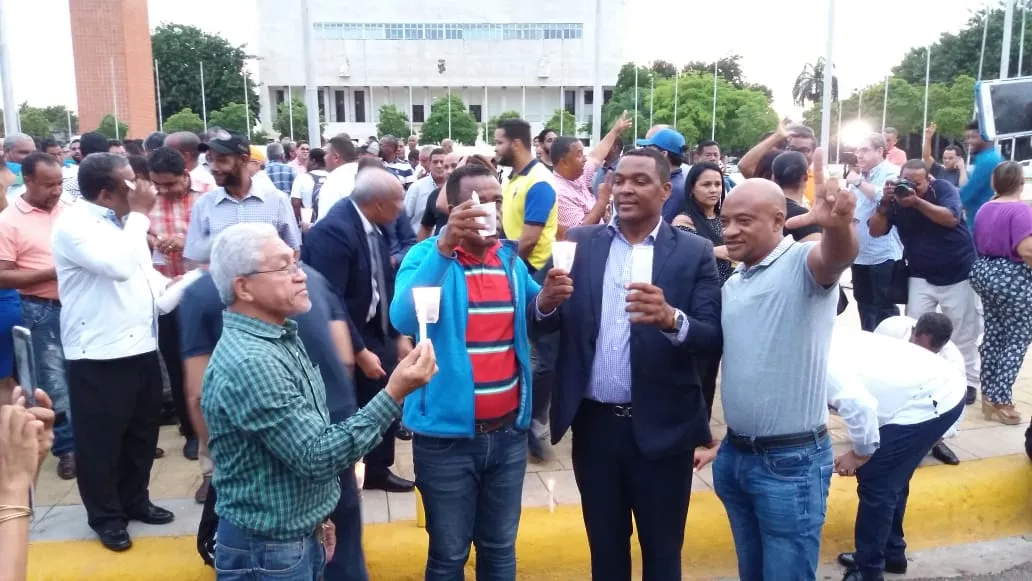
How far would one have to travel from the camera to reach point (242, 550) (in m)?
Answer: 2.43

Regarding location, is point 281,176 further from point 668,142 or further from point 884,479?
point 884,479

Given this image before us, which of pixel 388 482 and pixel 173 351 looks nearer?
pixel 388 482

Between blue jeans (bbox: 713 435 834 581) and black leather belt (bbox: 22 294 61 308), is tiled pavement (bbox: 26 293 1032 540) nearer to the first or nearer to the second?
black leather belt (bbox: 22 294 61 308)

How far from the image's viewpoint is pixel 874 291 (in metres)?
6.46

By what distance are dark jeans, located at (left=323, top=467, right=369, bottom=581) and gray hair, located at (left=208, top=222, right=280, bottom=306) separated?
1.05 meters

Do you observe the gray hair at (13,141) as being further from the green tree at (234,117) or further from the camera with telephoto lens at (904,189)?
the green tree at (234,117)

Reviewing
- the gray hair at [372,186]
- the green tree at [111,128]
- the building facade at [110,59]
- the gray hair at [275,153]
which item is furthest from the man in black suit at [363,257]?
the building facade at [110,59]

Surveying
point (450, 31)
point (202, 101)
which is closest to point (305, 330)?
point (202, 101)

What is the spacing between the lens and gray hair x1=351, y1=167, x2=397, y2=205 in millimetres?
4051

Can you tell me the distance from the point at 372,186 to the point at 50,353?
7.96 ft

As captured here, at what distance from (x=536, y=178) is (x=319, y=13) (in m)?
75.9

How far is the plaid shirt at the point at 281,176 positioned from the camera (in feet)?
30.7

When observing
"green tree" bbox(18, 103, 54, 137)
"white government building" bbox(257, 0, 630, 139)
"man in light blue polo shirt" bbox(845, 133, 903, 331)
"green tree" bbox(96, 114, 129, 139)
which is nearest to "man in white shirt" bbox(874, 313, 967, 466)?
"man in light blue polo shirt" bbox(845, 133, 903, 331)

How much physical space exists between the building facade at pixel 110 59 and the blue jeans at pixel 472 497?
2351 inches
